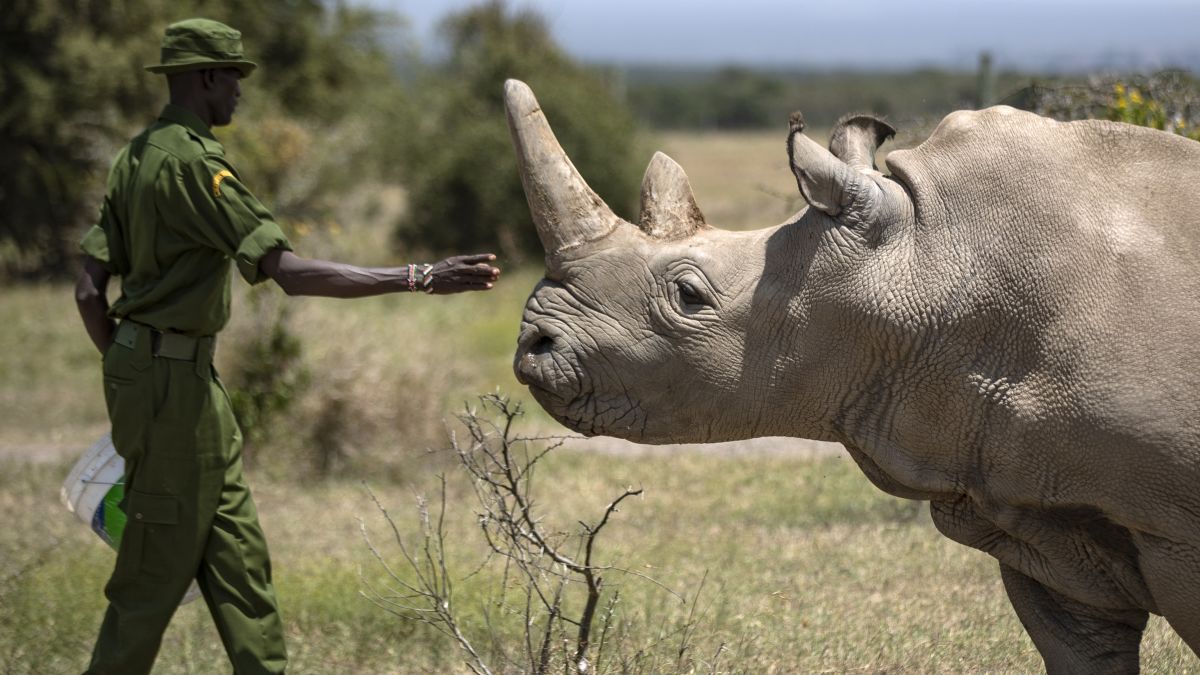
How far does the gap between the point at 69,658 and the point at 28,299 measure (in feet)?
40.3

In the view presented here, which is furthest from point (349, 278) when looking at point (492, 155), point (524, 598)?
point (492, 155)

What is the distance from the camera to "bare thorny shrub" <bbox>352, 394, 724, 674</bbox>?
4.13 metres

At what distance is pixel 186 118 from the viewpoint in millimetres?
4574

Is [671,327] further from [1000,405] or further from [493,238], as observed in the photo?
[493,238]

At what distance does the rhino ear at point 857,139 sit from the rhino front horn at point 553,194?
605 mm

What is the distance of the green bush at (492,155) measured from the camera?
20.3 metres

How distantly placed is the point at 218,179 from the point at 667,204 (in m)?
1.41

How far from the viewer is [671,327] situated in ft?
12.2

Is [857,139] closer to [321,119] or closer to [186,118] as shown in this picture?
[186,118]

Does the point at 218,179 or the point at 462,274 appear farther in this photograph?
the point at 218,179

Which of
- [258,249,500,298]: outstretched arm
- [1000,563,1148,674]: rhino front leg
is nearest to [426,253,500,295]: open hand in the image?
[258,249,500,298]: outstretched arm

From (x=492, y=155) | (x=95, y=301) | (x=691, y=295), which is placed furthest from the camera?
(x=492, y=155)

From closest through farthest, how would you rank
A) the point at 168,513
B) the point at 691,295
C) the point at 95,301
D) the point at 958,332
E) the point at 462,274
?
the point at 958,332 < the point at 691,295 < the point at 462,274 < the point at 168,513 < the point at 95,301

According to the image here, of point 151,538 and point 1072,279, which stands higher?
point 1072,279
